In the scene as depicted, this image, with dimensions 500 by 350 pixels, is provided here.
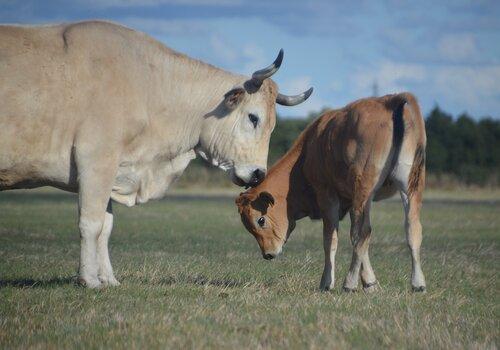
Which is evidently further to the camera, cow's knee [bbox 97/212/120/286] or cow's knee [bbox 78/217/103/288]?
cow's knee [bbox 97/212/120/286]

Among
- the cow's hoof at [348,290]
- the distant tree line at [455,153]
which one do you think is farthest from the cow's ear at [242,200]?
the distant tree line at [455,153]

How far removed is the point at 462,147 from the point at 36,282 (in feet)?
157

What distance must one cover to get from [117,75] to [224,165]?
1920 mm

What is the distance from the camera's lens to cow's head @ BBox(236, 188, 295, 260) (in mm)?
12672

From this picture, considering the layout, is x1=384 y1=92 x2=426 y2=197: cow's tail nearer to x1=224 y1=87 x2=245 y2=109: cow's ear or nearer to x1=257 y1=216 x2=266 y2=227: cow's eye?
x1=224 y1=87 x2=245 y2=109: cow's ear

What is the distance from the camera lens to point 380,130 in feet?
36.4

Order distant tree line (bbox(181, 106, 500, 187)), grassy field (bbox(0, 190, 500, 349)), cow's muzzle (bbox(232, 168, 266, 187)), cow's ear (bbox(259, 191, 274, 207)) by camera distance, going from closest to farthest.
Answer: grassy field (bbox(0, 190, 500, 349)), cow's muzzle (bbox(232, 168, 266, 187)), cow's ear (bbox(259, 191, 274, 207)), distant tree line (bbox(181, 106, 500, 187))

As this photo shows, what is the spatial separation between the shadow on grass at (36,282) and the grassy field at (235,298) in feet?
0.08

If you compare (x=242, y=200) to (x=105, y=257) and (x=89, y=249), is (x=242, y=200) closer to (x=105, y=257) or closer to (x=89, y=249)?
(x=105, y=257)

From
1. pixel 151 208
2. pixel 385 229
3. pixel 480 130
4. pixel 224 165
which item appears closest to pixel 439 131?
pixel 480 130

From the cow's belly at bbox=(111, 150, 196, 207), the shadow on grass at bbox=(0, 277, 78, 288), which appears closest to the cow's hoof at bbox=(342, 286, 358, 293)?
the cow's belly at bbox=(111, 150, 196, 207)

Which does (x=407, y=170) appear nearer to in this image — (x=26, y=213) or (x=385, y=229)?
(x=385, y=229)

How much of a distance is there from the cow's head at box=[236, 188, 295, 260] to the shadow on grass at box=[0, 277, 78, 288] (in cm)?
256

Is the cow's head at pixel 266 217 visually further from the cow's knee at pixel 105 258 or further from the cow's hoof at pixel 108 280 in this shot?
the cow's hoof at pixel 108 280
